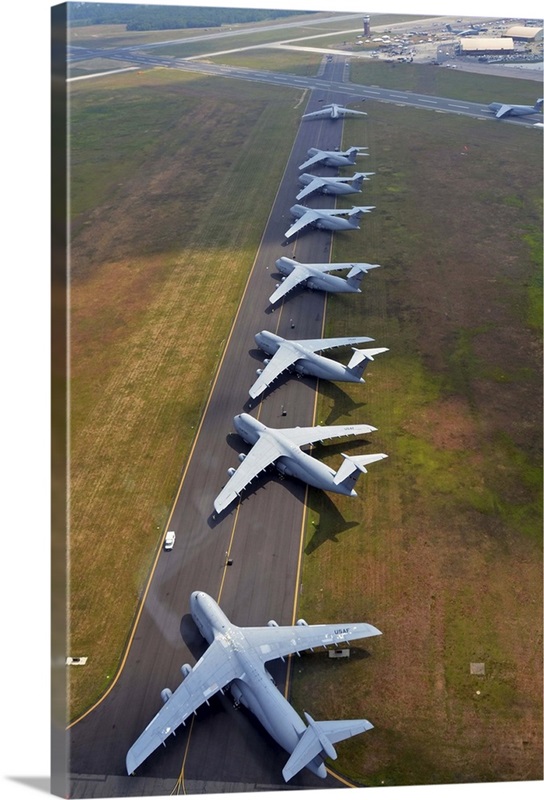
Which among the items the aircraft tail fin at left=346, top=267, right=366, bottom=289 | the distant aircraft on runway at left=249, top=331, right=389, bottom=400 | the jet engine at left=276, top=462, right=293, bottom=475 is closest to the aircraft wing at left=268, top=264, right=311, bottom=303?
the aircraft tail fin at left=346, top=267, right=366, bottom=289

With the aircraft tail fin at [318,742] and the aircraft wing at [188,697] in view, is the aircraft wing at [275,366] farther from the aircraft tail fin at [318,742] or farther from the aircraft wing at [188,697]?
the aircraft tail fin at [318,742]

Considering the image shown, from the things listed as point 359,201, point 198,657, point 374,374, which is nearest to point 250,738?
point 198,657

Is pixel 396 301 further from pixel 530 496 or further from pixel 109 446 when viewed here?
pixel 109 446

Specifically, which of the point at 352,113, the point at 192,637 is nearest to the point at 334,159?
the point at 352,113

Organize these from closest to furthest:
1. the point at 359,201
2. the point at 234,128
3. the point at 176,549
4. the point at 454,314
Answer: the point at 176,549
the point at 454,314
the point at 359,201
the point at 234,128

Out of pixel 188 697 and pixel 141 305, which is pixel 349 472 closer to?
pixel 188 697

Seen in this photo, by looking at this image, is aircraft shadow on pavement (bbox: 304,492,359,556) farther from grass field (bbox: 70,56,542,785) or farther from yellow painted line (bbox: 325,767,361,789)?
yellow painted line (bbox: 325,767,361,789)

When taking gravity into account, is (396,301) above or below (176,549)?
above
